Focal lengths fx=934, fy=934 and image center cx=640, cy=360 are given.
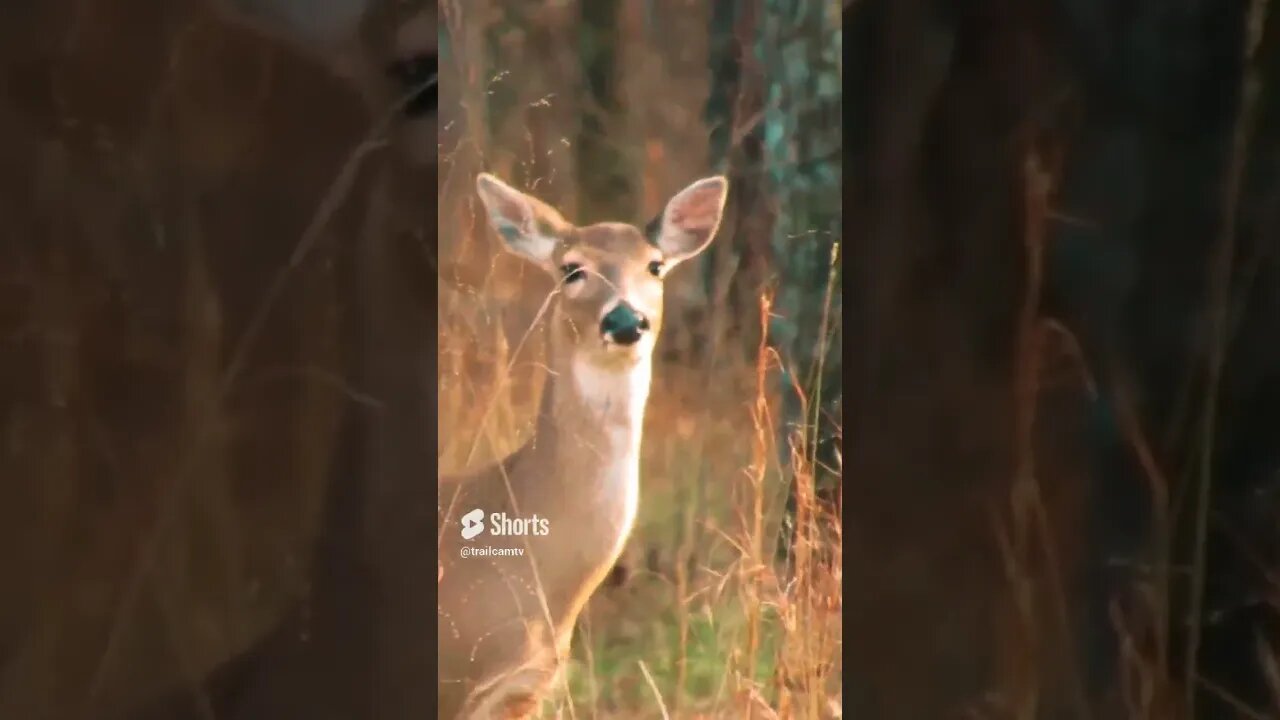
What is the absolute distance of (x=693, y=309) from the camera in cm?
107

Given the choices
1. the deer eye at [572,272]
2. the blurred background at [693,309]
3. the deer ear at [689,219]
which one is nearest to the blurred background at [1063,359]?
the blurred background at [693,309]

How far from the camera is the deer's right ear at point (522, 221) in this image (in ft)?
3.45

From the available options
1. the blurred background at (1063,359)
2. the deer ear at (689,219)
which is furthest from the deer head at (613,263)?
the blurred background at (1063,359)

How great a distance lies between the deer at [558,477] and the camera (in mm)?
1045

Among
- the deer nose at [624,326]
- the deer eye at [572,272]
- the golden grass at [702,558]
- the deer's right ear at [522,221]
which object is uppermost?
the deer's right ear at [522,221]

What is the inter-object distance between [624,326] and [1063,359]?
20.0 inches

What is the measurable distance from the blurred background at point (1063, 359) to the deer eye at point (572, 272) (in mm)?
314

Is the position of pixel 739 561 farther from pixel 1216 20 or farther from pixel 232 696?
pixel 1216 20

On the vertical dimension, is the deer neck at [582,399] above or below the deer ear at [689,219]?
below

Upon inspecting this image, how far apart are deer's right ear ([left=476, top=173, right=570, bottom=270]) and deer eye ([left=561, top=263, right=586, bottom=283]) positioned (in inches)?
0.6

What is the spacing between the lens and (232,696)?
1031mm

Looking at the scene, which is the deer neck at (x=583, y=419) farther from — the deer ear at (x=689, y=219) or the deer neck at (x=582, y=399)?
the deer ear at (x=689, y=219)

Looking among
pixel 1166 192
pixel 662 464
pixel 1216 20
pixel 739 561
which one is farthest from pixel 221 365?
pixel 1216 20

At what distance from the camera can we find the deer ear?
1.06m
